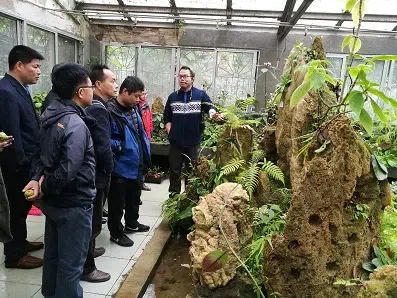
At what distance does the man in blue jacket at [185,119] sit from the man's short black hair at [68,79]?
239 cm

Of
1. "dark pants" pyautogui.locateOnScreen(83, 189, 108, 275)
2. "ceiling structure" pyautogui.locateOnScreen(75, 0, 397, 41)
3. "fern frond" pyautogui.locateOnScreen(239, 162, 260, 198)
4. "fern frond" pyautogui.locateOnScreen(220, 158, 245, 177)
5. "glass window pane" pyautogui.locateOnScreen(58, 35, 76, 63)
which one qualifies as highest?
"ceiling structure" pyautogui.locateOnScreen(75, 0, 397, 41)

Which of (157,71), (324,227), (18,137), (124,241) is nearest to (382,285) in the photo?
(324,227)

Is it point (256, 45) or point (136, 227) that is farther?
point (256, 45)

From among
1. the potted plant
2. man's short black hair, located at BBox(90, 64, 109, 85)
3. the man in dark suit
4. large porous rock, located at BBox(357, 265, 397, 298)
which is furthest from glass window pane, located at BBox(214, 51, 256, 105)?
large porous rock, located at BBox(357, 265, 397, 298)

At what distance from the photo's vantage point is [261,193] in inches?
135

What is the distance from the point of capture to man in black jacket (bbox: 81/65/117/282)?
2715 mm

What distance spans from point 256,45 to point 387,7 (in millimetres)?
2973

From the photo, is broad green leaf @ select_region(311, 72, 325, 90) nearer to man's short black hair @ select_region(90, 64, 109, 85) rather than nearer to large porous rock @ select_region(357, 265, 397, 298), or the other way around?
large porous rock @ select_region(357, 265, 397, 298)

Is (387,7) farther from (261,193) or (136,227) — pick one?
(136,227)

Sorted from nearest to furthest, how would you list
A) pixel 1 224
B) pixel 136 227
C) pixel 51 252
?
pixel 1 224, pixel 51 252, pixel 136 227

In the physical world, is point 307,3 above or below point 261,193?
above

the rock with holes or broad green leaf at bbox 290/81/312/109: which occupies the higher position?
broad green leaf at bbox 290/81/312/109

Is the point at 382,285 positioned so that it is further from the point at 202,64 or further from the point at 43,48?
the point at 202,64

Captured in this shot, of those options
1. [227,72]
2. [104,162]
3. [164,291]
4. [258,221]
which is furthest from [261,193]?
[227,72]
